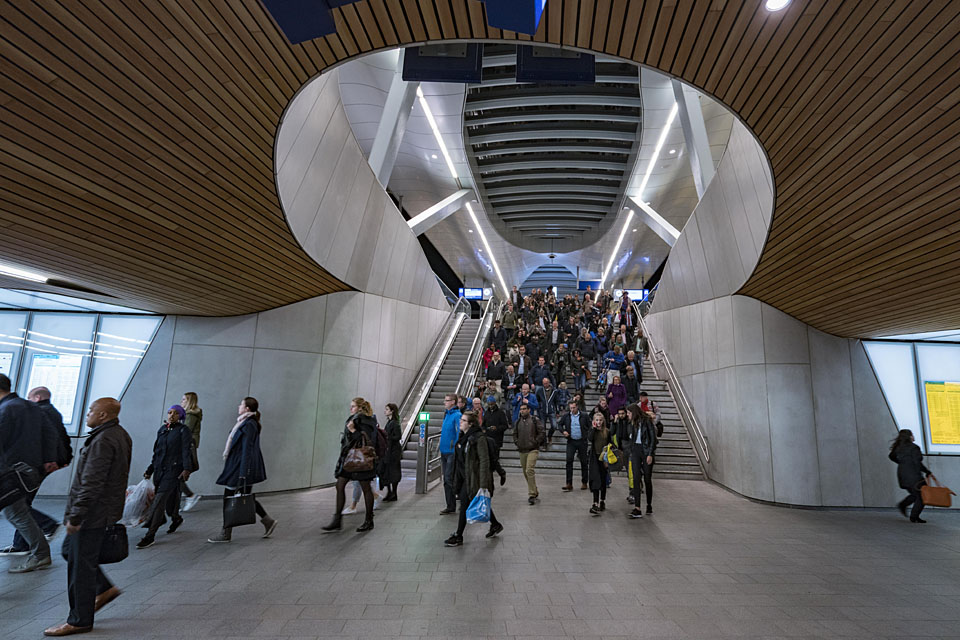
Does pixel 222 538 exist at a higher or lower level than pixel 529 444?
lower

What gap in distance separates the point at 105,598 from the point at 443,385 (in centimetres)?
1074

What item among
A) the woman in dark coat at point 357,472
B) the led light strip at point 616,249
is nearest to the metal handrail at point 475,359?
the woman in dark coat at point 357,472

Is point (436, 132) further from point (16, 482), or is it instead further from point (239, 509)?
point (16, 482)

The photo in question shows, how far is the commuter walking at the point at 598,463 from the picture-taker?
7875 mm

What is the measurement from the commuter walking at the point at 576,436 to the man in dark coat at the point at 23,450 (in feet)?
23.5

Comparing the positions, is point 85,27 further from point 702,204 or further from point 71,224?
point 702,204

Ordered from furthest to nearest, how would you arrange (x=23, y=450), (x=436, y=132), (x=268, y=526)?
(x=436, y=132)
(x=268, y=526)
(x=23, y=450)

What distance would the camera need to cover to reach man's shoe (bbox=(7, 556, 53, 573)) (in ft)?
16.0

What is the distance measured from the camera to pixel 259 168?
601cm

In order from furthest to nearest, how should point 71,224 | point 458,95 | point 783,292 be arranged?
1. point 458,95
2. point 783,292
3. point 71,224

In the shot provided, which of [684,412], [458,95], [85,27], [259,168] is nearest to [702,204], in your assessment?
[684,412]

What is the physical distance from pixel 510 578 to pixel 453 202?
1654 centimetres

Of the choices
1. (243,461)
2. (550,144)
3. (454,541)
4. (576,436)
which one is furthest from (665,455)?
(550,144)

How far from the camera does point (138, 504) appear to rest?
20.4 feet
